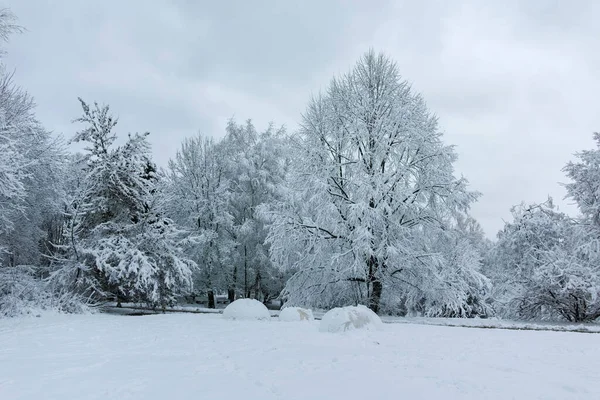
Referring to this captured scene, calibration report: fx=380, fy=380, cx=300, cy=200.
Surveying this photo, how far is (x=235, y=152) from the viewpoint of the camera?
2492 cm

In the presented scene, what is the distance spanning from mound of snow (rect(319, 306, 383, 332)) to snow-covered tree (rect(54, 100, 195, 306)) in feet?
25.7

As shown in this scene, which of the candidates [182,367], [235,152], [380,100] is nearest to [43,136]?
[235,152]

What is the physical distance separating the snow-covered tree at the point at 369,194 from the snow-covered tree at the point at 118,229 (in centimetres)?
476

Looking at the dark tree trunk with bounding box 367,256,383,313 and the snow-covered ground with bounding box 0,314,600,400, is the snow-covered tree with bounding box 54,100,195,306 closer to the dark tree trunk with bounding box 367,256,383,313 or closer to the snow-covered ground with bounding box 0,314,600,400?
the snow-covered ground with bounding box 0,314,600,400

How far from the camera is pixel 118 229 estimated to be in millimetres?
15180

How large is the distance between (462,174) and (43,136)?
18.2 meters

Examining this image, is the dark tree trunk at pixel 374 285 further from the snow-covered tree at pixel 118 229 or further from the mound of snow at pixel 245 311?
the snow-covered tree at pixel 118 229

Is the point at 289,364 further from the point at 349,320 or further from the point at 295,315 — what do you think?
the point at 295,315

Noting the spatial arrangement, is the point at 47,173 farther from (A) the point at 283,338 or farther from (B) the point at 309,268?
(A) the point at 283,338

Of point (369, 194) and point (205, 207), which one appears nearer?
point (369, 194)

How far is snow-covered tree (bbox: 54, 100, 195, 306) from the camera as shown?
47.4 feet

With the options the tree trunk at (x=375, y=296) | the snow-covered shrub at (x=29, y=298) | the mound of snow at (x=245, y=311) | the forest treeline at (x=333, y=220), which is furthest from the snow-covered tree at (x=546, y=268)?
the snow-covered shrub at (x=29, y=298)

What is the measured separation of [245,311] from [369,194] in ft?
19.2

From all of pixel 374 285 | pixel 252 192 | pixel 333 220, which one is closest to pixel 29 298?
pixel 333 220
